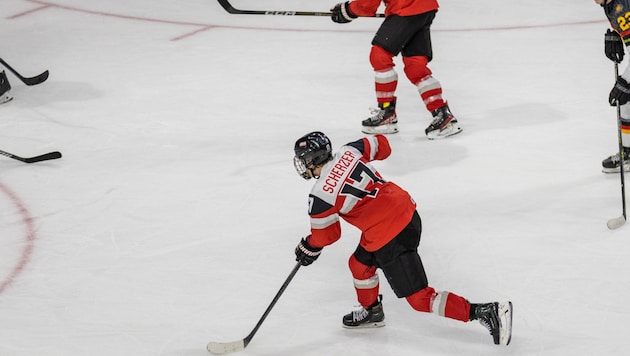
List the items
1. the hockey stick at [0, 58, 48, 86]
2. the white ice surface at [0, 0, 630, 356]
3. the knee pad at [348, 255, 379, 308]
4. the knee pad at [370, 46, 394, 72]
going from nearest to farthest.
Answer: the knee pad at [348, 255, 379, 308] → the white ice surface at [0, 0, 630, 356] → the knee pad at [370, 46, 394, 72] → the hockey stick at [0, 58, 48, 86]

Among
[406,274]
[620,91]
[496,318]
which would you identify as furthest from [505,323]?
[620,91]

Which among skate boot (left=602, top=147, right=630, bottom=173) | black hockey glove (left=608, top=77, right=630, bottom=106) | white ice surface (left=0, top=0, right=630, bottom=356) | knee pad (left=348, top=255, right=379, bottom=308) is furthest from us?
skate boot (left=602, top=147, right=630, bottom=173)

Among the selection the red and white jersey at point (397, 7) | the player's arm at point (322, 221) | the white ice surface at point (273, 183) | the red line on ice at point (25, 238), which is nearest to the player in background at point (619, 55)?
the white ice surface at point (273, 183)

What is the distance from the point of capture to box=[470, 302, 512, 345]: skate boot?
119 inches

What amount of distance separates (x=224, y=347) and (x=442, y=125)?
2169 millimetres

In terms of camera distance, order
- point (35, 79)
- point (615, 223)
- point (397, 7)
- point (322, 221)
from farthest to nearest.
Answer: point (35, 79) → point (397, 7) → point (615, 223) → point (322, 221)

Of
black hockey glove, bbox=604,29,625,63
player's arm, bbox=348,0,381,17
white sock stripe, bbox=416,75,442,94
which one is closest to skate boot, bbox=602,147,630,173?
black hockey glove, bbox=604,29,625,63

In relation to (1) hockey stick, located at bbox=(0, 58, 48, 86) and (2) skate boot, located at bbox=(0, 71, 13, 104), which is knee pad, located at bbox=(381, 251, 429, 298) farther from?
(1) hockey stick, located at bbox=(0, 58, 48, 86)

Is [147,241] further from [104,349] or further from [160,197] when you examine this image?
[104,349]

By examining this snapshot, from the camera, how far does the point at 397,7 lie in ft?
15.7

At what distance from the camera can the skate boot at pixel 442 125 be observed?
4867 mm

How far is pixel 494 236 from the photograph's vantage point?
12.5 feet

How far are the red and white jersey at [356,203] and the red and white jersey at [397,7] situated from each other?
1844 millimetres

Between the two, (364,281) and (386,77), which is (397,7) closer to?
(386,77)
